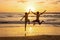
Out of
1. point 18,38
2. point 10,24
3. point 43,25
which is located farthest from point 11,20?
point 43,25

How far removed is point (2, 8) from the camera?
191 cm

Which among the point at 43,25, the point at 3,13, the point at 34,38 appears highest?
the point at 3,13

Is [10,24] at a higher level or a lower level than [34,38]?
higher

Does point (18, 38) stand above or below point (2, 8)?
below

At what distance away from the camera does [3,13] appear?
6.25ft

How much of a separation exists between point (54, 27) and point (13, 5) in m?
0.45

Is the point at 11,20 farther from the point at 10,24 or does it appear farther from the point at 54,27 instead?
the point at 54,27

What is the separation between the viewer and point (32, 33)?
195 centimetres

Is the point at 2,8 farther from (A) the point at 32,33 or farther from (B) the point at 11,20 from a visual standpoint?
(A) the point at 32,33

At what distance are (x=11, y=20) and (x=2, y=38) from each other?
0.19 meters

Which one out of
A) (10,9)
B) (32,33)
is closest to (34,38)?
(32,33)

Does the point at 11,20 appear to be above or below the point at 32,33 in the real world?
above

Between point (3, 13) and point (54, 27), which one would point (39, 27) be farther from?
point (3, 13)

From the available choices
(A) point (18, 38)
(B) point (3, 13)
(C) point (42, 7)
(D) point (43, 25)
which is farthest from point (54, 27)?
(B) point (3, 13)
